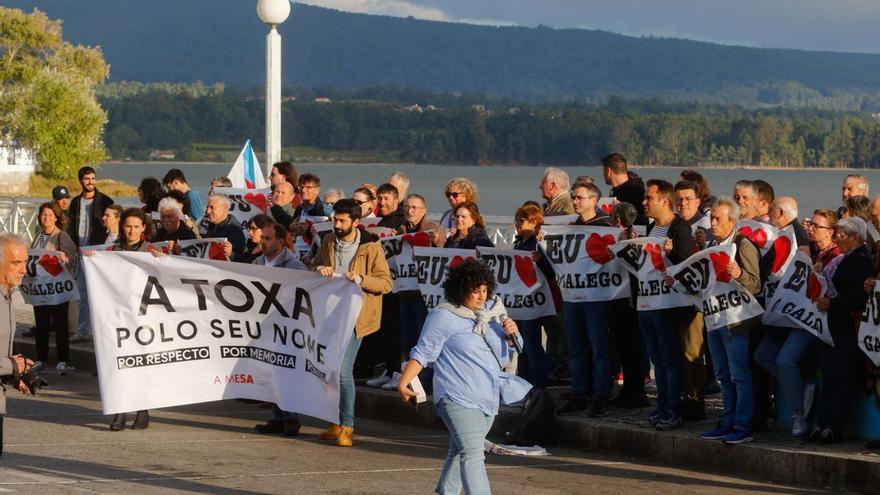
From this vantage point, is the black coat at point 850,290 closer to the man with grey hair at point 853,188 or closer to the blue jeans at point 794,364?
the blue jeans at point 794,364

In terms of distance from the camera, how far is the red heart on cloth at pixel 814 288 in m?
11.2

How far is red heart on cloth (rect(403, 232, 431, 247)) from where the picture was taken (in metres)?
14.3

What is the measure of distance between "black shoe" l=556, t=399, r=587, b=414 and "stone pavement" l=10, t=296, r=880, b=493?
0.58 feet

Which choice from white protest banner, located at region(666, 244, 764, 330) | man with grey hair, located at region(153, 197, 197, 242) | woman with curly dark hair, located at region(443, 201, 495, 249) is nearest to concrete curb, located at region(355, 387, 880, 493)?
white protest banner, located at region(666, 244, 764, 330)

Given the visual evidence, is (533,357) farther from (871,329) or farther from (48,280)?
(48,280)

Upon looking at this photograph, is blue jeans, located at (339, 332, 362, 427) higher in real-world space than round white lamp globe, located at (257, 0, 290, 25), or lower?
lower

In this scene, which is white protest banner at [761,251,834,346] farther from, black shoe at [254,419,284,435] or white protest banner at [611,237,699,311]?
black shoe at [254,419,284,435]

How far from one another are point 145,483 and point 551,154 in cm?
15689

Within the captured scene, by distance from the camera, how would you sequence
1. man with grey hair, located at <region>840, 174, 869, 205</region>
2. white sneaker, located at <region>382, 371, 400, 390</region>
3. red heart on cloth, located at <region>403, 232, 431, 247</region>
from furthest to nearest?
red heart on cloth, located at <region>403, 232, 431, 247</region>
white sneaker, located at <region>382, 371, 400, 390</region>
man with grey hair, located at <region>840, 174, 869, 205</region>

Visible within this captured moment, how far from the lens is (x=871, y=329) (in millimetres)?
10805

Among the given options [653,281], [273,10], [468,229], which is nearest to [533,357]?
[468,229]

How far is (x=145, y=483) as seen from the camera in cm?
1034

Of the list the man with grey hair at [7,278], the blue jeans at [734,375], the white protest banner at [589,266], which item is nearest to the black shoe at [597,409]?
the white protest banner at [589,266]

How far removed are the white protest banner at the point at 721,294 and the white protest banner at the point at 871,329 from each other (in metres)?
0.78
